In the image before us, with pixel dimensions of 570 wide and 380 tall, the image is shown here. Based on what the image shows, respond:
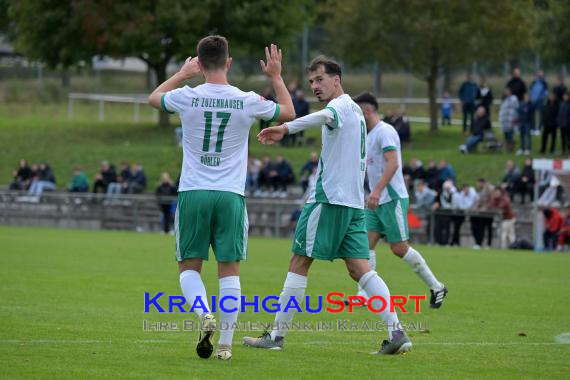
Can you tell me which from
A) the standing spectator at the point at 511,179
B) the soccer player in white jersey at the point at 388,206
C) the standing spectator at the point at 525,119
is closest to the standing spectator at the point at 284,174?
the standing spectator at the point at 511,179

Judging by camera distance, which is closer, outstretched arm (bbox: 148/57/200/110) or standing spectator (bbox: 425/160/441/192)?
outstretched arm (bbox: 148/57/200/110)

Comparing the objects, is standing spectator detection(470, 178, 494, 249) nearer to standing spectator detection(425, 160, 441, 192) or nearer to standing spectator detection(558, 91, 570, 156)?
standing spectator detection(425, 160, 441, 192)

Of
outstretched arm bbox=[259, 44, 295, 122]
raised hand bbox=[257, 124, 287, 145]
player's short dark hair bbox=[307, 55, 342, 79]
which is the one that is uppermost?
player's short dark hair bbox=[307, 55, 342, 79]

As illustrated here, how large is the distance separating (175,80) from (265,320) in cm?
371

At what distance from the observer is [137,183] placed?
1396 inches

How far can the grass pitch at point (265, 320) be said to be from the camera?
826cm

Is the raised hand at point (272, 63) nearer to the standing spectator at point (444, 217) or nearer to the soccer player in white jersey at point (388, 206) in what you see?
the soccer player in white jersey at point (388, 206)

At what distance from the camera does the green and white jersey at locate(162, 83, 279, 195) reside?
855 cm

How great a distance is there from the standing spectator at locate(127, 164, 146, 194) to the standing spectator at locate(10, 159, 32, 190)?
4.14 m

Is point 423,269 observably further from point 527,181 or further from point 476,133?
point 476,133

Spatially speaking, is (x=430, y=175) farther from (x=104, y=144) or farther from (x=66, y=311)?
(x=66, y=311)

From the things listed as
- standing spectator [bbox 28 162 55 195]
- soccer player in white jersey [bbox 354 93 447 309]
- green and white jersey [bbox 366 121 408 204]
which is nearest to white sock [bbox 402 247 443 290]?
soccer player in white jersey [bbox 354 93 447 309]

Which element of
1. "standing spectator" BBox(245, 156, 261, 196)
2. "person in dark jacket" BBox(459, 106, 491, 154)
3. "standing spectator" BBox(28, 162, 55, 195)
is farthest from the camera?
"standing spectator" BBox(28, 162, 55, 195)

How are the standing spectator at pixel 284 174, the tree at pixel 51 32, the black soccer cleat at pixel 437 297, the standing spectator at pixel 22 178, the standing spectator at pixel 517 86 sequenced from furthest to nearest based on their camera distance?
the tree at pixel 51 32, the standing spectator at pixel 22 178, the standing spectator at pixel 517 86, the standing spectator at pixel 284 174, the black soccer cleat at pixel 437 297
